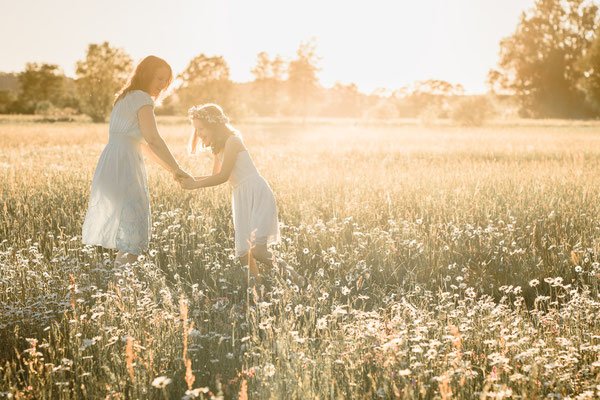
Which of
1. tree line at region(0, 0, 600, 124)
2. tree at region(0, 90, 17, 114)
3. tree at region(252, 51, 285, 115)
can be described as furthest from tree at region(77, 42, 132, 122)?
tree at region(252, 51, 285, 115)

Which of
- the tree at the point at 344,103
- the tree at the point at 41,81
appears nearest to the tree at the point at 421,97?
the tree at the point at 344,103

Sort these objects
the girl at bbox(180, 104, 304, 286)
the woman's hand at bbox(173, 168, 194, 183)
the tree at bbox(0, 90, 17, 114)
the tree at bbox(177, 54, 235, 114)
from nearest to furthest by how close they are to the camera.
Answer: the girl at bbox(180, 104, 304, 286) → the woman's hand at bbox(173, 168, 194, 183) → the tree at bbox(177, 54, 235, 114) → the tree at bbox(0, 90, 17, 114)

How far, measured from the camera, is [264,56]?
103812mm

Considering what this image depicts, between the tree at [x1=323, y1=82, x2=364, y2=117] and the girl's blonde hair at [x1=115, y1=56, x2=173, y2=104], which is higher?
the tree at [x1=323, y1=82, x2=364, y2=117]

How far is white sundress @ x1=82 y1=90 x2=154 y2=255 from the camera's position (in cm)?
612

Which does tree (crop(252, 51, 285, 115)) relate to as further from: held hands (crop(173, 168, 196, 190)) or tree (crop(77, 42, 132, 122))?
held hands (crop(173, 168, 196, 190))

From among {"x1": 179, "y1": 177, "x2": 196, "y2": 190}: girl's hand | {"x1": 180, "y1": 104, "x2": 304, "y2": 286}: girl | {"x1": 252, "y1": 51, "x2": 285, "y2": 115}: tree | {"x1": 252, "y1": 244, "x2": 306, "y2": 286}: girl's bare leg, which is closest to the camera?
{"x1": 252, "y1": 244, "x2": 306, "y2": 286}: girl's bare leg

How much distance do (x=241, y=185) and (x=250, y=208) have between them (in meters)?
0.26

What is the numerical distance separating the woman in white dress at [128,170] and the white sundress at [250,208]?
0.75m

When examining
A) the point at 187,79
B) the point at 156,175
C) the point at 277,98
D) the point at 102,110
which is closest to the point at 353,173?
the point at 156,175

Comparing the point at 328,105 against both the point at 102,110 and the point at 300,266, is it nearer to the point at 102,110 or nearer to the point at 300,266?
the point at 102,110

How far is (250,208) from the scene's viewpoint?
6023 mm

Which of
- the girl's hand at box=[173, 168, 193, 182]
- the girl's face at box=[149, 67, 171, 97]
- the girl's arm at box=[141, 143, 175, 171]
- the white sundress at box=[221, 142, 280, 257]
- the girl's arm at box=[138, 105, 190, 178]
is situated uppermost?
the girl's face at box=[149, 67, 171, 97]

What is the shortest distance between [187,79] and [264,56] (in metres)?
20.4
